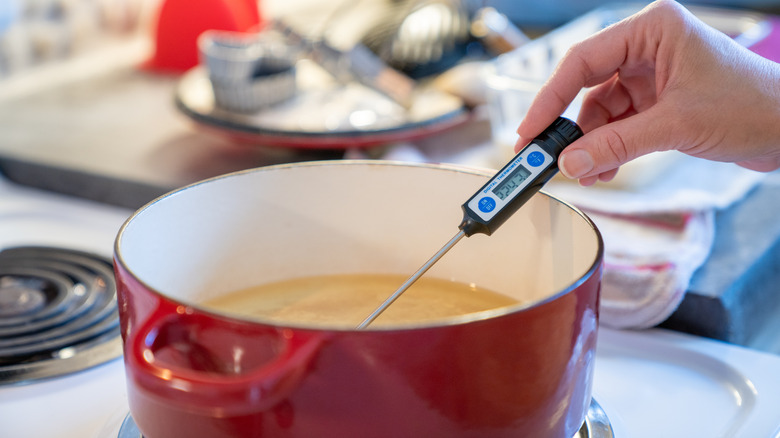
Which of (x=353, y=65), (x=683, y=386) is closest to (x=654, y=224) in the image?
(x=683, y=386)

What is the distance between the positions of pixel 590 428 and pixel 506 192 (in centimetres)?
16

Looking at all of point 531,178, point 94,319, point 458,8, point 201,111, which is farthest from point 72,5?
point 531,178

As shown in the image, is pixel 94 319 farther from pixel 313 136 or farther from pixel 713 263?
pixel 713 263

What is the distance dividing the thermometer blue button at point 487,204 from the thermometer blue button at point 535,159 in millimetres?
33

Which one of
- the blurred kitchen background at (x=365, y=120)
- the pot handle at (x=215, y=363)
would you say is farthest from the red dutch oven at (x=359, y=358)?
the blurred kitchen background at (x=365, y=120)

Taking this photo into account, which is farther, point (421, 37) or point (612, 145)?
point (421, 37)

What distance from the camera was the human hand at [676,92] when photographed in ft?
1.68

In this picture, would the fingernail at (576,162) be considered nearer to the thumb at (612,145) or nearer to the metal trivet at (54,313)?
the thumb at (612,145)

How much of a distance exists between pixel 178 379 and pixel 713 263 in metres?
0.50

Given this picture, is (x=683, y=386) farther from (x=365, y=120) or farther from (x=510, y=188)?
(x=365, y=120)

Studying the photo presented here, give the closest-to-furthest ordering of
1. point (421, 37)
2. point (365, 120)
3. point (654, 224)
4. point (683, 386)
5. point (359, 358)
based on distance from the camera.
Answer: point (359, 358) < point (683, 386) < point (654, 224) < point (365, 120) < point (421, 37)

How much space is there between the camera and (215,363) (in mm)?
369

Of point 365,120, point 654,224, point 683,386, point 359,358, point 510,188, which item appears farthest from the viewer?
point 365,120

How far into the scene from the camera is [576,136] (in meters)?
0.51
